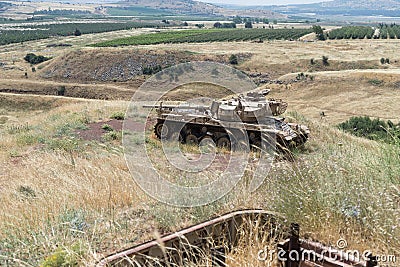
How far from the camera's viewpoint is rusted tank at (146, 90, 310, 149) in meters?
13.2

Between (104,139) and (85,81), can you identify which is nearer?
(104,139)

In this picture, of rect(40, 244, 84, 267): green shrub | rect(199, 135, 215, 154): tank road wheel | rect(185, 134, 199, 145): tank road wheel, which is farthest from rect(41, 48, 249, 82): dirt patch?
rect(40, 244, 84, 267): green shrub

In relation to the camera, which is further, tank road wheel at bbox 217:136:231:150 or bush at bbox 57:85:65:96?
bush at bbox 57:85:65:96

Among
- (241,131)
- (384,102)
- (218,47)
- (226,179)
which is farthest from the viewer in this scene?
(218,47)

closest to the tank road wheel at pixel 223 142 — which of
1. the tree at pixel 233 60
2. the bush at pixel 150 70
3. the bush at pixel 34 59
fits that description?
the bush at pixel 150 70

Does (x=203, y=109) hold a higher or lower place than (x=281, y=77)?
higher

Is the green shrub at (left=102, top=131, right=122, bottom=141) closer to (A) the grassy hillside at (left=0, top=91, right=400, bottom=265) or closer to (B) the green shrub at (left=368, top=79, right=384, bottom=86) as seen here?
(A) the grassy hillside at (left=0, top=91, right=400, bottom=265)

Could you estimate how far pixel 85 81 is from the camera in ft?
173

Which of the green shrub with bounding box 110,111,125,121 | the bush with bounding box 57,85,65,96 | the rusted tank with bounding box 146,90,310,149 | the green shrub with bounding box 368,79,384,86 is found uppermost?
the rusted tank with bounding box 146,90,310,149

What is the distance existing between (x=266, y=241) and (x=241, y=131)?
33.1 ft

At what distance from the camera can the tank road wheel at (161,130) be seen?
14.8m

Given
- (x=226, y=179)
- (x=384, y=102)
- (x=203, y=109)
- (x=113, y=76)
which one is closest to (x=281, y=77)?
(x=384, y=102)

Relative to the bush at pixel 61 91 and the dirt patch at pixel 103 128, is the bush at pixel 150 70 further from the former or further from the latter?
the dirt patch at pixel 103 128

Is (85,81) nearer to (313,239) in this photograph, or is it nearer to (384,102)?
(384,102)
